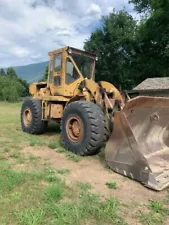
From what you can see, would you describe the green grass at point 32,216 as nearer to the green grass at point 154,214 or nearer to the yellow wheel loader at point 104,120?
the green grass at point 154,214

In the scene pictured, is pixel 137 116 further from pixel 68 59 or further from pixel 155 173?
pixel 68 59

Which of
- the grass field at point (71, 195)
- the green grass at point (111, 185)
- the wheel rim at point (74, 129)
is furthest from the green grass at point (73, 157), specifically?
the green grass at point (111, 185)

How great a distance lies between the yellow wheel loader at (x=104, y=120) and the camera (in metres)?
3.88

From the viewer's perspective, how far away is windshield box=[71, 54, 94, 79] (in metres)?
6.57

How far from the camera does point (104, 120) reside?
15.8 feet

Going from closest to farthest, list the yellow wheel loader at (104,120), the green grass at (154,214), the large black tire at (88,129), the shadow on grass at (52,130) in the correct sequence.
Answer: the green grass at (154,214) → the yellow wheel loader at (104,120) → the large black tire at (88,129) → the shadow on grass at (52,130)

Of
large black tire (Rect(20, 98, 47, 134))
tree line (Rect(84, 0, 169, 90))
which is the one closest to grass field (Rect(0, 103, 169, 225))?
large black tire (Rect(20, 98, 47, 134))

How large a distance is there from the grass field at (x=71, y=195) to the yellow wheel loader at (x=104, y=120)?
24cm

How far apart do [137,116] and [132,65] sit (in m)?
25.4

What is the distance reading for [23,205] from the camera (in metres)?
2.84

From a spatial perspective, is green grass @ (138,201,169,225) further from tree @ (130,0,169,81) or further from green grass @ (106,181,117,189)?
tree @ (130,0,169,81)

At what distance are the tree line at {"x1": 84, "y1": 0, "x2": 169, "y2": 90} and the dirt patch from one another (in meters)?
21.5

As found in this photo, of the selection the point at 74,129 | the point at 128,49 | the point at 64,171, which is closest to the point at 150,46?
the point at 128,49

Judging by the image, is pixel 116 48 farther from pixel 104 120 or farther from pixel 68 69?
pixel 104 120
